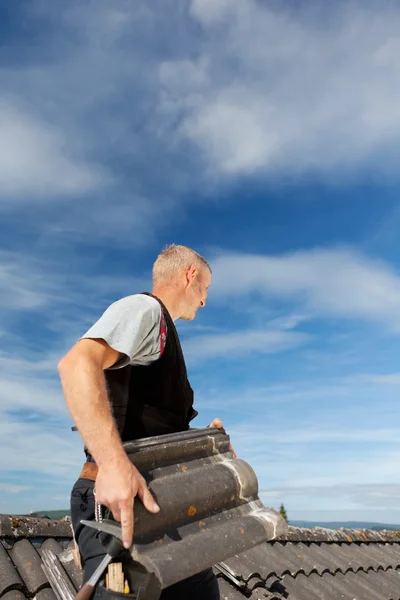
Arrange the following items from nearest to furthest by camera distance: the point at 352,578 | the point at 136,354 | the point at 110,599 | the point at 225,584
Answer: the point at 110,599
the point at 136,354
the point at 225,584
the point at 352,578

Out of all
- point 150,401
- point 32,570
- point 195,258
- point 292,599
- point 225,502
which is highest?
point 195,258

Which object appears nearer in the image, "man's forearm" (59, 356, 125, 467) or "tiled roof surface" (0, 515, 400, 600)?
"man's forearm" (59, 356, 125, 467)

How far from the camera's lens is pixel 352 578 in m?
5.09

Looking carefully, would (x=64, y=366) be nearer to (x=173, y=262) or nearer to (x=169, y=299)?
(x=169, y=299)

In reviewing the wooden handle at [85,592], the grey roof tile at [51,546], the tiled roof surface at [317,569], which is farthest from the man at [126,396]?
the tiled roof surface at [317,569]

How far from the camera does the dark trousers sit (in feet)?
6.30

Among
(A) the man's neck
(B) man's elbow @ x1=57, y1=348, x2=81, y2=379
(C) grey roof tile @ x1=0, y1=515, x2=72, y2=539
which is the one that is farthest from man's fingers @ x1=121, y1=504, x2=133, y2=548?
(C) grey roof tile @ x1=0, y1=515, x2=72, y2=539

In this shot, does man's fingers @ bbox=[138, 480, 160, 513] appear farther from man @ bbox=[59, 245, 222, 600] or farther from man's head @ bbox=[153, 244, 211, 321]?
man's head @ bbox=[153, 244, 211, 321]

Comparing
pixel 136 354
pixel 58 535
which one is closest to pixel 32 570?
pixel 58 535

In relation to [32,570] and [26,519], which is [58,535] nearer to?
[26,519]

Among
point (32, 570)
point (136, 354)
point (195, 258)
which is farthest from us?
point (32, 570)

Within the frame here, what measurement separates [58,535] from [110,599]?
240 cm

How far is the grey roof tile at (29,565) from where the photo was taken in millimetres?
3067

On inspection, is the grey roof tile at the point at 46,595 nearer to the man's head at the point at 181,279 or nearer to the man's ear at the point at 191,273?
the man's head at the point at 181,279
